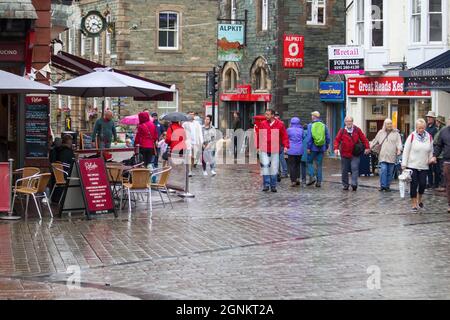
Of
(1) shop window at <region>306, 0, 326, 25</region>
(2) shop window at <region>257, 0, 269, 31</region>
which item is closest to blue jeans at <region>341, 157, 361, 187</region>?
(1) shop window at <region>306, 0, 326, 25</region>

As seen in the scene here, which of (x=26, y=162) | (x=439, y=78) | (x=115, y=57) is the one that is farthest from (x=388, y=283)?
(x=115, y=57)

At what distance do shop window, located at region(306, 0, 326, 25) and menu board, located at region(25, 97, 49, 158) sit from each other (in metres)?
26.1

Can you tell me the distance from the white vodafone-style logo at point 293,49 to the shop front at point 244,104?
89.2 inches

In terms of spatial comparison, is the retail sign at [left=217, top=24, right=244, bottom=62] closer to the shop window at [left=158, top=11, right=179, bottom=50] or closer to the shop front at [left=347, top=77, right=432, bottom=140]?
the shop front at [left=347, top=77, right=432, bottom=140]

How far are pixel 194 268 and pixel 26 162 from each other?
9.13m

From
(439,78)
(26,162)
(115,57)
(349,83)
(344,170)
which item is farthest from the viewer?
(115,57)

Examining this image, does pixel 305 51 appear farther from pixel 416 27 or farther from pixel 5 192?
pixel 5 192

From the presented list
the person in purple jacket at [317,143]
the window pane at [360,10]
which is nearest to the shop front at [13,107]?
the person in purple jacket at [317,143]

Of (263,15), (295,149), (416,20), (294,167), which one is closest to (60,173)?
(294,167)

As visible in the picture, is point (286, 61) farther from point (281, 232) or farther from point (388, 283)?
point (388, 283)

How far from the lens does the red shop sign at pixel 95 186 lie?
60.7 ft

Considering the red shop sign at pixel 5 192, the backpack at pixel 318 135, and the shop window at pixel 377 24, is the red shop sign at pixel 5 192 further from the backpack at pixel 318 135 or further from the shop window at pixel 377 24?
the shop window at pixel 377 24

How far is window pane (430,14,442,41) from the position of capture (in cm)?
3465

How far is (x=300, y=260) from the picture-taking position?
13562mm
